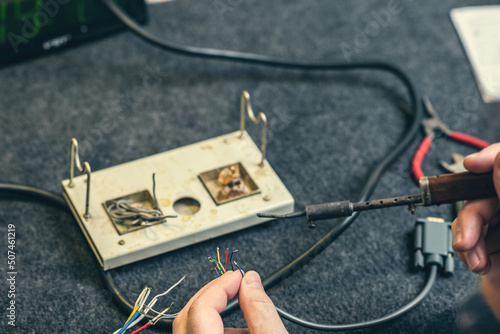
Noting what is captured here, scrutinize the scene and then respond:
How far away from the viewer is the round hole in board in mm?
755

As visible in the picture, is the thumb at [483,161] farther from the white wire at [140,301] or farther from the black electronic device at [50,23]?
the black electronic device at [50,23]

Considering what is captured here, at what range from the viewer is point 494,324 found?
24.6 inches

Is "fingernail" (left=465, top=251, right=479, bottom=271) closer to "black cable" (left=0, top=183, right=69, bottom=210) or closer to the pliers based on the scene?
the pliers

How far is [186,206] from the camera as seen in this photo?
0.76 metres

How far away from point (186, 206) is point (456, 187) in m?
0.33

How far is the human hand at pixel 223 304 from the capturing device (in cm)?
52

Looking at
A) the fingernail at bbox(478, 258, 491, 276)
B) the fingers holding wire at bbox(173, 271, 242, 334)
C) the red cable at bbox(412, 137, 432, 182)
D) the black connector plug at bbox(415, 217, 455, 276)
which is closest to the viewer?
the fingers holding wire at bbox(173, 271, 242, 334)

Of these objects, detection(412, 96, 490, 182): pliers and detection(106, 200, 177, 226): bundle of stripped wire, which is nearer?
detection(106, 200, 177, 226): bundle of stripped wire

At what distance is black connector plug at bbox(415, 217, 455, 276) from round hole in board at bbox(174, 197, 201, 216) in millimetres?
274

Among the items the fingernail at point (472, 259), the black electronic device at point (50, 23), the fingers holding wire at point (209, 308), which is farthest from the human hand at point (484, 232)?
the black electronic device at point (50, 23)

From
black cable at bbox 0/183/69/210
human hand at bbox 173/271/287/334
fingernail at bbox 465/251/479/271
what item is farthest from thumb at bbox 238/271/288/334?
black cable at bbox 0/183/69/210

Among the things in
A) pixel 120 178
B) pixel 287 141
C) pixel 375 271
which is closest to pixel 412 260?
pixel 375 271

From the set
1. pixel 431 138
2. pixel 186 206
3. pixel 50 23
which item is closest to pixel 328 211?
pixel 186 206

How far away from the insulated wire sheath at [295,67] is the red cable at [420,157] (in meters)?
0.02
